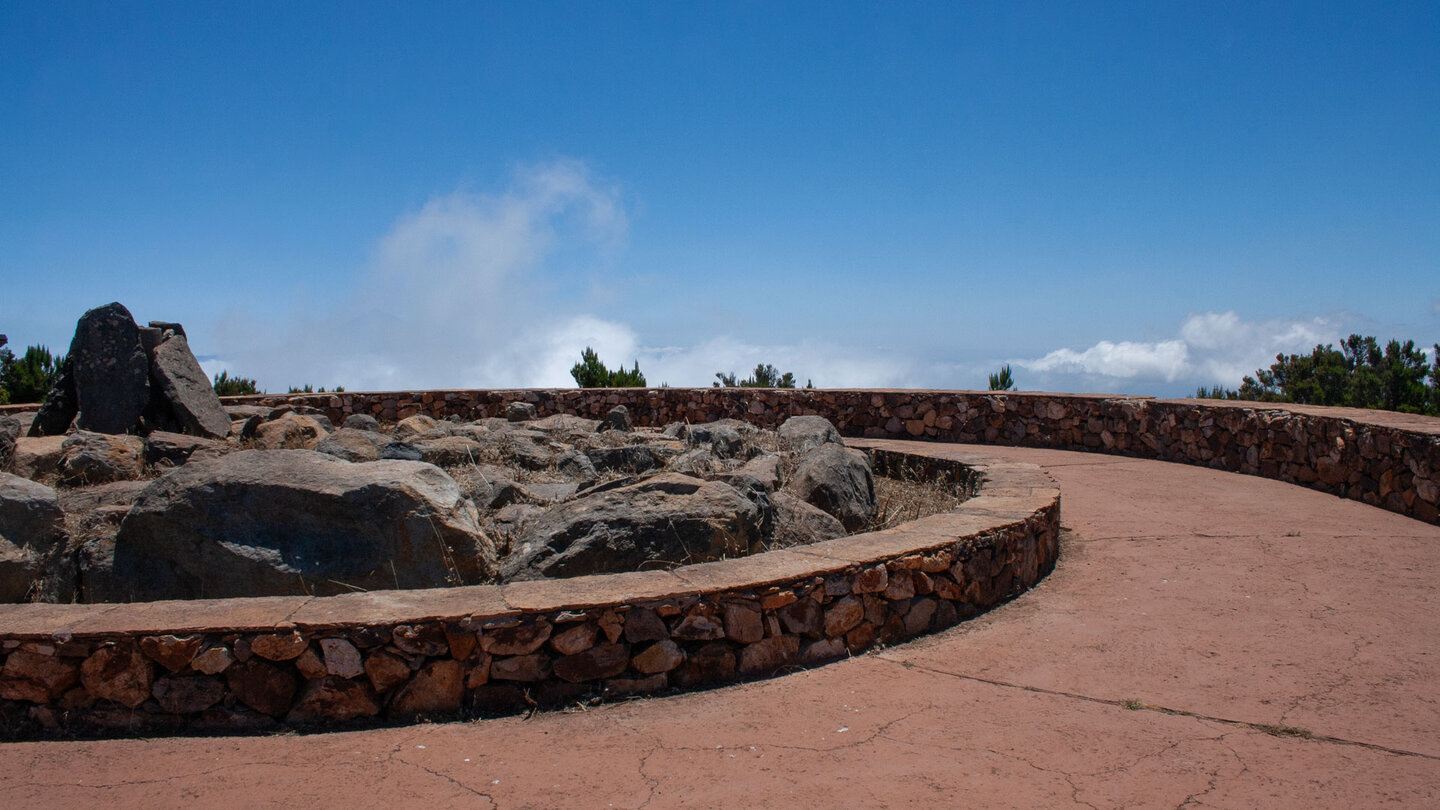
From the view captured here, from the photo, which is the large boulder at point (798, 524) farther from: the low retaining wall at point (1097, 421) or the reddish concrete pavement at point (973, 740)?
the low retaining wall at point (1097, 421)

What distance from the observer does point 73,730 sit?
10.8ft

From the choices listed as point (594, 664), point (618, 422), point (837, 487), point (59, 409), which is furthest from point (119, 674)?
point (618, 422)

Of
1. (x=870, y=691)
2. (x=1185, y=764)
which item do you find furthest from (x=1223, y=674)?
(x=870, y=691)

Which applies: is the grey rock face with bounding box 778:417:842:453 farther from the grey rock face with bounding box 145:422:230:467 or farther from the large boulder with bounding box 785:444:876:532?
the grey rock face with bounding box 145:422:230:467

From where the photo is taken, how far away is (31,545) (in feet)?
15.6

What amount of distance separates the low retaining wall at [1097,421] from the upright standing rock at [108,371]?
442cm

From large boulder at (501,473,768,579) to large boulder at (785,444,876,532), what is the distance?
119 cm

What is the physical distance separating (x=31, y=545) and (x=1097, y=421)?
10185 millimetres

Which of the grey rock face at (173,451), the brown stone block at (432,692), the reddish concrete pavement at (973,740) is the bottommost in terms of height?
the reddish concrete pavement at (973,740)

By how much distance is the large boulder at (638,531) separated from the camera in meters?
4.38

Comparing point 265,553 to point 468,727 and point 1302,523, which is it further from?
point 1302,523

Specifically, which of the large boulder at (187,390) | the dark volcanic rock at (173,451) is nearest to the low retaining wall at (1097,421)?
the large boulder at (187,390)

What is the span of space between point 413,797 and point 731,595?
54.4 inches

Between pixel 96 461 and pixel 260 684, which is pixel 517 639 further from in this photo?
pixel 96 461
